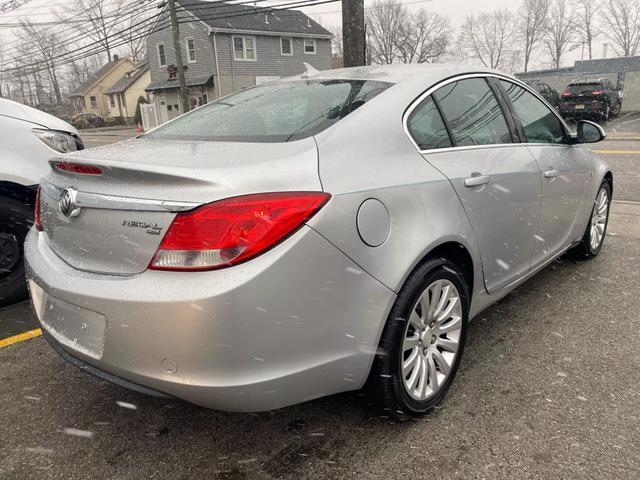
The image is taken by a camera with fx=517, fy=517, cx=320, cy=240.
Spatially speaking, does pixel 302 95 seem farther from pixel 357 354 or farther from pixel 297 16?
pixel 297 16

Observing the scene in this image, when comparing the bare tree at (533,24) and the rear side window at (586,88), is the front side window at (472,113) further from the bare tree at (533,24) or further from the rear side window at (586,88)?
the bare tree at (533,24)

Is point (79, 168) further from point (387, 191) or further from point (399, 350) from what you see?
point (399, 350)

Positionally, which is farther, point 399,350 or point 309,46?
point 309,46

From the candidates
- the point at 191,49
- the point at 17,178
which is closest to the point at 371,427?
the point at 17,178

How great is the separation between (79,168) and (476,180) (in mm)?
1751

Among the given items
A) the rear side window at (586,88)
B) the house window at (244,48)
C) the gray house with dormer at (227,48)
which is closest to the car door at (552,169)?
the rear side window at (586,88)

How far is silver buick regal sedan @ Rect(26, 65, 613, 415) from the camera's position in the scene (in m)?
1.69

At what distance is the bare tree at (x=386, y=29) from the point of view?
5894 centimetres

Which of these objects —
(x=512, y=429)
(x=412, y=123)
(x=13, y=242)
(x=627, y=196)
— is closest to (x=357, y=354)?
(x=512, y=429)

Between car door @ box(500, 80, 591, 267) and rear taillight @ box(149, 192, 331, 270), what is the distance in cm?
203

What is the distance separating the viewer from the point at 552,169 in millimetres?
3223

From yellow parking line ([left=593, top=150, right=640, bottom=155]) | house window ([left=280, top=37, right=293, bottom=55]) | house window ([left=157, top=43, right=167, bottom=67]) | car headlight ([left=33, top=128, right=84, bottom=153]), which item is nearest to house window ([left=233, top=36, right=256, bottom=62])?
house window ([left=280, top=37, right=293, bottom=55])

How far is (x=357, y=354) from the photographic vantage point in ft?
6.37

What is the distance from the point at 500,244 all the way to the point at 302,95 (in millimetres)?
1278
